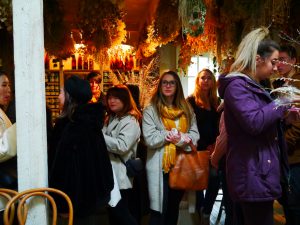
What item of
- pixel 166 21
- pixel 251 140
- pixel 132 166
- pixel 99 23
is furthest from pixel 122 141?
pixel 166 21

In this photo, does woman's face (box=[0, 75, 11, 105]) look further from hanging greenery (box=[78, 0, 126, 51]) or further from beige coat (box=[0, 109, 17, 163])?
hanging greenery (box=[78, 0, 126, 51])

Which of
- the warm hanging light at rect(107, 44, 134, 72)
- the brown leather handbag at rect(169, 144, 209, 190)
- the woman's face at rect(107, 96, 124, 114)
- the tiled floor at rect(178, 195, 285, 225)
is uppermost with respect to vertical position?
the warm hanging light at rect(107, 44, 134, 72)

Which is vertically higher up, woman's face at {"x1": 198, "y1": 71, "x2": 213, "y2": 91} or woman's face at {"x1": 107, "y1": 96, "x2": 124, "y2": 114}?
woman's face at {"x1": 198, "y1": 71, "x2": 213, "y2": 91}

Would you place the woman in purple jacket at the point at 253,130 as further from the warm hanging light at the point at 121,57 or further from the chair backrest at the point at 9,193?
the warm hanging light at the point at 121,57

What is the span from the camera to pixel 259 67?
222 centimetres

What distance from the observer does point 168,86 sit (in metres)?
3.49

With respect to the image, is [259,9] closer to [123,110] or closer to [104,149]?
[123,110]

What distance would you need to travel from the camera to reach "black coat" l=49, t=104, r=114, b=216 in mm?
2715

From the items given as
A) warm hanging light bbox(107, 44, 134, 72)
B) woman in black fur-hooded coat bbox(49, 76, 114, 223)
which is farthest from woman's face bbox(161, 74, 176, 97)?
warm hanging light bbox(107, 44, 134, 72)

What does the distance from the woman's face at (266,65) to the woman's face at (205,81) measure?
6.01 ft

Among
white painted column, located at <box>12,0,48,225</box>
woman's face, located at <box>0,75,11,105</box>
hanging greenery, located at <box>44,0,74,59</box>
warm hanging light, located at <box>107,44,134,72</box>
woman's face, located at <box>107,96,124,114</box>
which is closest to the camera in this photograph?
white painted column, located at <box>12,0,48,225</box>

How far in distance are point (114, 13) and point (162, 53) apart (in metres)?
3.05

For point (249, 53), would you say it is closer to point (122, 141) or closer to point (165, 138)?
point (165, 138)

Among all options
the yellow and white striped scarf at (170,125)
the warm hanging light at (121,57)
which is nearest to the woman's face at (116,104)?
the yellow and white striped scarf at (170,125)
